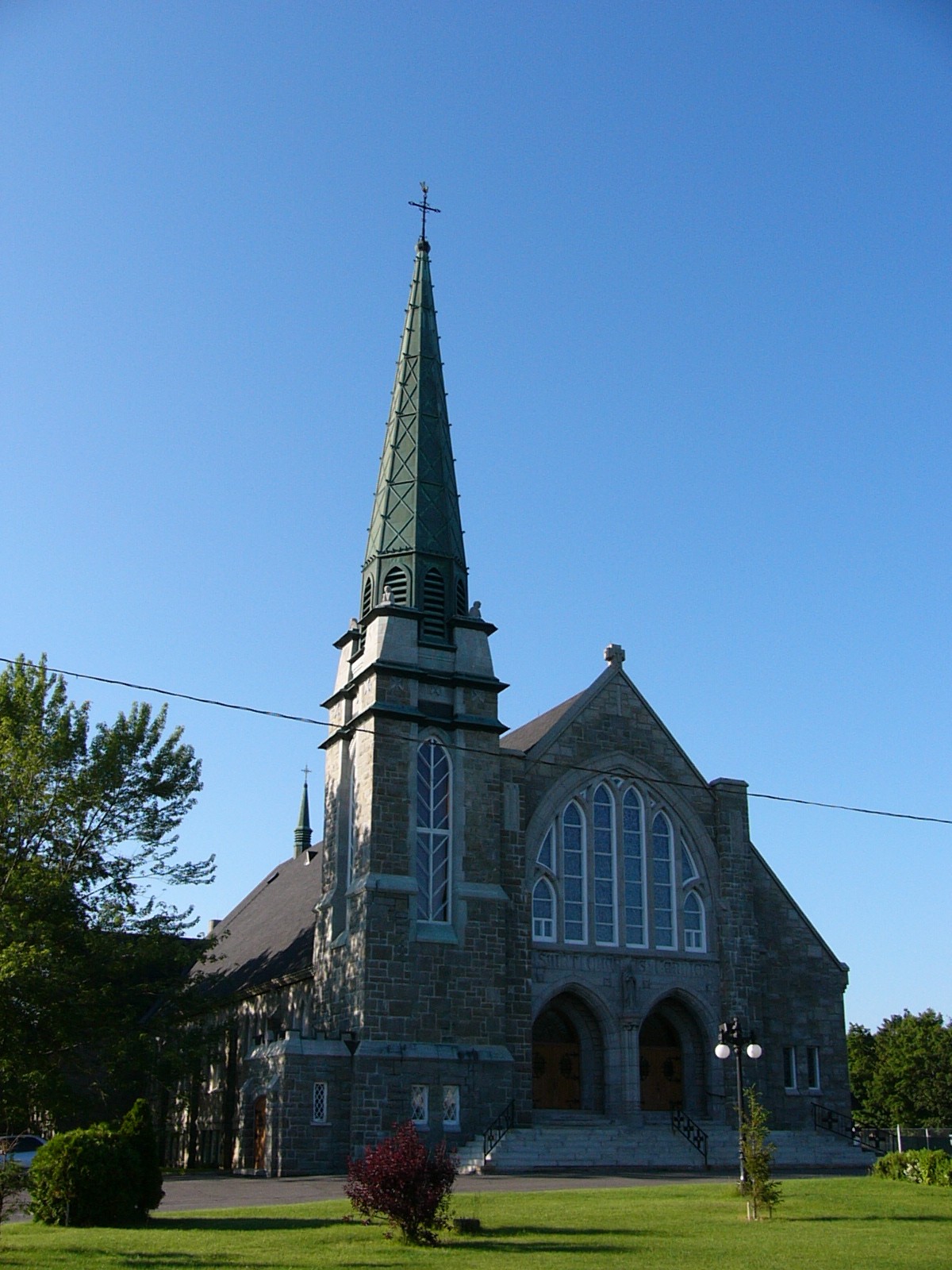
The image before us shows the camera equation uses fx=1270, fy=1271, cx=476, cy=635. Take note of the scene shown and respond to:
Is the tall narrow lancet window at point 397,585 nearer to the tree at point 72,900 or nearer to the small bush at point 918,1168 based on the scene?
the tree at point 72,900

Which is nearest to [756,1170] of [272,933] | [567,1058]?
[567,1058]

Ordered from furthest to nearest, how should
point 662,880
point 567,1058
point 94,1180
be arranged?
point 662,880 → point 567,1058 → point 94,1180

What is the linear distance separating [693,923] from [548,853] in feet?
15.9

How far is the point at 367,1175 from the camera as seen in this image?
48.8ft

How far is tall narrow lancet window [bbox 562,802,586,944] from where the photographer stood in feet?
111

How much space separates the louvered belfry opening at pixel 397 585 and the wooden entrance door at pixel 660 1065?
1332 cm

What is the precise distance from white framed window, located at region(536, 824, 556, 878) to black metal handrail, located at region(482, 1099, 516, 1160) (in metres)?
6.05

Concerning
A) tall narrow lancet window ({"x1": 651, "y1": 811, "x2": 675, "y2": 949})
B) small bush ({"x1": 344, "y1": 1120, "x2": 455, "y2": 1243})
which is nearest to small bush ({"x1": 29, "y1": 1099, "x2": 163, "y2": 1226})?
small bush ({"x1": 344, "y1": 1120, "x2": 455, "y2": 1243})

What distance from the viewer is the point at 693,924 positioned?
35438 millimetres

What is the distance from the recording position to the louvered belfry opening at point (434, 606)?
35031mm

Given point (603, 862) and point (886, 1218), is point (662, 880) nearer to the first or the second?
point (603, 862)

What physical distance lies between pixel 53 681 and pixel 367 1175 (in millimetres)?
22328

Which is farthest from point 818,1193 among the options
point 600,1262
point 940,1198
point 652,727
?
point 652,727

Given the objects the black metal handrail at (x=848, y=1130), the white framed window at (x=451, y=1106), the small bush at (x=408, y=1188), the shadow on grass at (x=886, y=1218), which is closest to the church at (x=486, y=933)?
the white framed window at (x=451, y=1106)
